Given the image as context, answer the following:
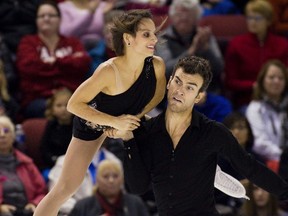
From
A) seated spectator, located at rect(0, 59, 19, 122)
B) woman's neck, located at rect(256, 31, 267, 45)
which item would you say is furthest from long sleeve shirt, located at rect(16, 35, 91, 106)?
woman's neck, located at rect(256, 31, 267, 45)

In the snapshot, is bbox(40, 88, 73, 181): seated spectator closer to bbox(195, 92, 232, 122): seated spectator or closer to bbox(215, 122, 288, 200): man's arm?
bbox(195, 92, 232, 122): seated spectator

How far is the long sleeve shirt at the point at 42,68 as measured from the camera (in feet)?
26.1

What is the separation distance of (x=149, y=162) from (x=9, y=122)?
2.29 m

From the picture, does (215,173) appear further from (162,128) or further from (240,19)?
(240,19)

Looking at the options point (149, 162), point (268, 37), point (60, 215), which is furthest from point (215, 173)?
point (268, 37)

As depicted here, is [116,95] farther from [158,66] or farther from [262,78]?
[262,78]

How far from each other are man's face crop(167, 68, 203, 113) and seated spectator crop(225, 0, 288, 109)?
3.27 metres

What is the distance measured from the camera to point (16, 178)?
7.08 m

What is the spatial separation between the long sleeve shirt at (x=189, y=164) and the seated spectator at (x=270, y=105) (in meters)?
2.66

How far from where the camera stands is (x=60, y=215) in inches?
274

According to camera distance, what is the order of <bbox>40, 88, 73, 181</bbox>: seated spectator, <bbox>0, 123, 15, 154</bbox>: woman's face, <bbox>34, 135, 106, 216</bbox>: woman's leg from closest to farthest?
<bbox>34, 135, 106, 216</bbox>: woman's leg < <bbox>0, 123, 15, 154</bbox>: woman's face < <bbox>40, 88, 73, 181</bbox>: seated spectator

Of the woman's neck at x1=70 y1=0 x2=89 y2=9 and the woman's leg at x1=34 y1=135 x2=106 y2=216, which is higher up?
the woman's neck at x1=70 y1=0 x2=89 y2=9

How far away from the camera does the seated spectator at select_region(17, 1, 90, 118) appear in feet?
26.1

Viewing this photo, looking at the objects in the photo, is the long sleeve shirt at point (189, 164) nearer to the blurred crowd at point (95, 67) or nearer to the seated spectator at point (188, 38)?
the blurred crowd at point (95, 67)
